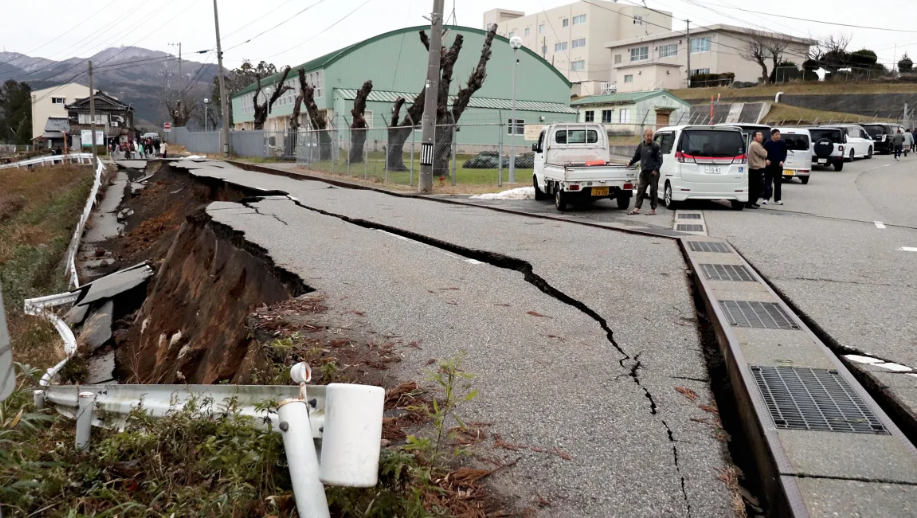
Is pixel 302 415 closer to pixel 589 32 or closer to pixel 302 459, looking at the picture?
pixel 302 459

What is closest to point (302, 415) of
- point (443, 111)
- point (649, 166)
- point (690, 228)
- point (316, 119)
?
point (690, 228)

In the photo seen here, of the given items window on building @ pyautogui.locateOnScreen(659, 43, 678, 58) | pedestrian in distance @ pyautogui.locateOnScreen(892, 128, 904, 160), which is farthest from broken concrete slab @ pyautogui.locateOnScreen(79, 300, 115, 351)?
window on building @ pyautogui.locateOnScreen(659, 43, 678, 58)

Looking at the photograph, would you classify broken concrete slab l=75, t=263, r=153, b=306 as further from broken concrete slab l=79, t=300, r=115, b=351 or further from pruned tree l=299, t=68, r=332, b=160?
pruned tree l=299, t=68, r=332, b=160

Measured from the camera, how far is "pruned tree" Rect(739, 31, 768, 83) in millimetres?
71562

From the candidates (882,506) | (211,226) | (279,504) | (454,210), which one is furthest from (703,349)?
(454,210)

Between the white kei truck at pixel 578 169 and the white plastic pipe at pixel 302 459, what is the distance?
13.1m

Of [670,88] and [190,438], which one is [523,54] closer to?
[670,88]

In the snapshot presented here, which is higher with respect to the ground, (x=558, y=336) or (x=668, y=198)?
(x=668, y=198)

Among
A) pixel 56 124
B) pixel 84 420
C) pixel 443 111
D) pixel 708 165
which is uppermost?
pixel 56 124

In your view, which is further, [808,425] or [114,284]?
[114,284]

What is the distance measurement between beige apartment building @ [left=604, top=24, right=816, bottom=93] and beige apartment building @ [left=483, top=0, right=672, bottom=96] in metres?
6.00

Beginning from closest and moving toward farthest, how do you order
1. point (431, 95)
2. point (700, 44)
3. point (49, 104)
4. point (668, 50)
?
point (431, 95) → point (700, 44) → point (668, 50) → point (49, 104)

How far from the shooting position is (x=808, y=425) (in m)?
3.91

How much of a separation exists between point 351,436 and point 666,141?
15.6 metres
